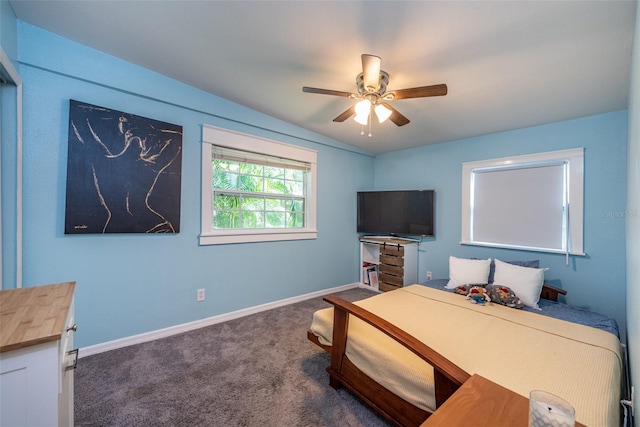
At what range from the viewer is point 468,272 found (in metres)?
2.73

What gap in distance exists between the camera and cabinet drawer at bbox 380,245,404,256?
3.74 m

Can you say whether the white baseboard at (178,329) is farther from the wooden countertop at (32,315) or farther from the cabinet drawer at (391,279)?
the wooden countertop at (32,315)

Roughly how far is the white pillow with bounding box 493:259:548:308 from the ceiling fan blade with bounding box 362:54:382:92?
220cm

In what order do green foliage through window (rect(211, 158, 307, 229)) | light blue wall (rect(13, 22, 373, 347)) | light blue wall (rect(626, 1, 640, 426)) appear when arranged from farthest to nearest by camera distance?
1. green foliage through window (rect(211, 158, 307, 229))
2. light blue wall (rect(13, 22, 373, 347))
3. light blue wall (rect(626, 1, 640, 426))

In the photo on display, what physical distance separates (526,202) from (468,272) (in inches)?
45.6

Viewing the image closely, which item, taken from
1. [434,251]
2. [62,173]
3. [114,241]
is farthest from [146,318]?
[434,251]

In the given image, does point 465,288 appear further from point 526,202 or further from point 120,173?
point 120,173

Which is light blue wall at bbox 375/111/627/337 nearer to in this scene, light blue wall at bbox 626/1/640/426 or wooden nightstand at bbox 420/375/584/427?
light blue wall at bbox 626/1/640/426

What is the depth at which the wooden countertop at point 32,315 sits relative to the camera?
0.74 meters

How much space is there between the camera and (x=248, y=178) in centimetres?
313

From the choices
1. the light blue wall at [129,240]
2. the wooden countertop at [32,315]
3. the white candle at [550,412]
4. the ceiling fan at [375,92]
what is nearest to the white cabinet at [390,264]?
the light blue wall at [129,240]

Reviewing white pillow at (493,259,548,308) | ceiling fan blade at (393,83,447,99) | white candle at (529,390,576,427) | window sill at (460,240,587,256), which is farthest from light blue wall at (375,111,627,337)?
white candle at (529,390,576,427)

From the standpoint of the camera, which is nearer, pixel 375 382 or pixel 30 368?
pixel 30 368

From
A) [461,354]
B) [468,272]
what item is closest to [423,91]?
[461,354]
